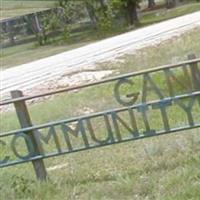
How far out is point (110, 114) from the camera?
4.77 metres

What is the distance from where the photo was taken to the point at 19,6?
35.1 m

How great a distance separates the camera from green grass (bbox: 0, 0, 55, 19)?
1267 inches

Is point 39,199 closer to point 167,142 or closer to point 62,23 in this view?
point 167,142

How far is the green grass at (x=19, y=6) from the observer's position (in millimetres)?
32172

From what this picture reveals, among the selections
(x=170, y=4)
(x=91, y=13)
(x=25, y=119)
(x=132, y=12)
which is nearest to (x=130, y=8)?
(x=132, y=12)

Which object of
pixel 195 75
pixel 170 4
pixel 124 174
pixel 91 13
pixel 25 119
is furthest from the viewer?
pixel 170 4

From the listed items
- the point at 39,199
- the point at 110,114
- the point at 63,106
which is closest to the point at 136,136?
the point at 110,114

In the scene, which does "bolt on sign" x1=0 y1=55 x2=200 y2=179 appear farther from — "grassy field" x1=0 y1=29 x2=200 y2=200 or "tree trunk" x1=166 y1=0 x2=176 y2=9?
"tree trunk" x1=166 y1=0 x2=176 y2=9

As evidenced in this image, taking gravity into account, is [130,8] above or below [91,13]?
below

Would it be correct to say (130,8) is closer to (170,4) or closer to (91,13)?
(91,13)

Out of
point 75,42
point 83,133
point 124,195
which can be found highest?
point 83,133

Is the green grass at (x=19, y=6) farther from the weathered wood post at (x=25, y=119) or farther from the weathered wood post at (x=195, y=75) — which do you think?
the weathered wood post at (x=195, y=75)

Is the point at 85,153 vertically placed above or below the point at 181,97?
below

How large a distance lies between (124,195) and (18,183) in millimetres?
1081
